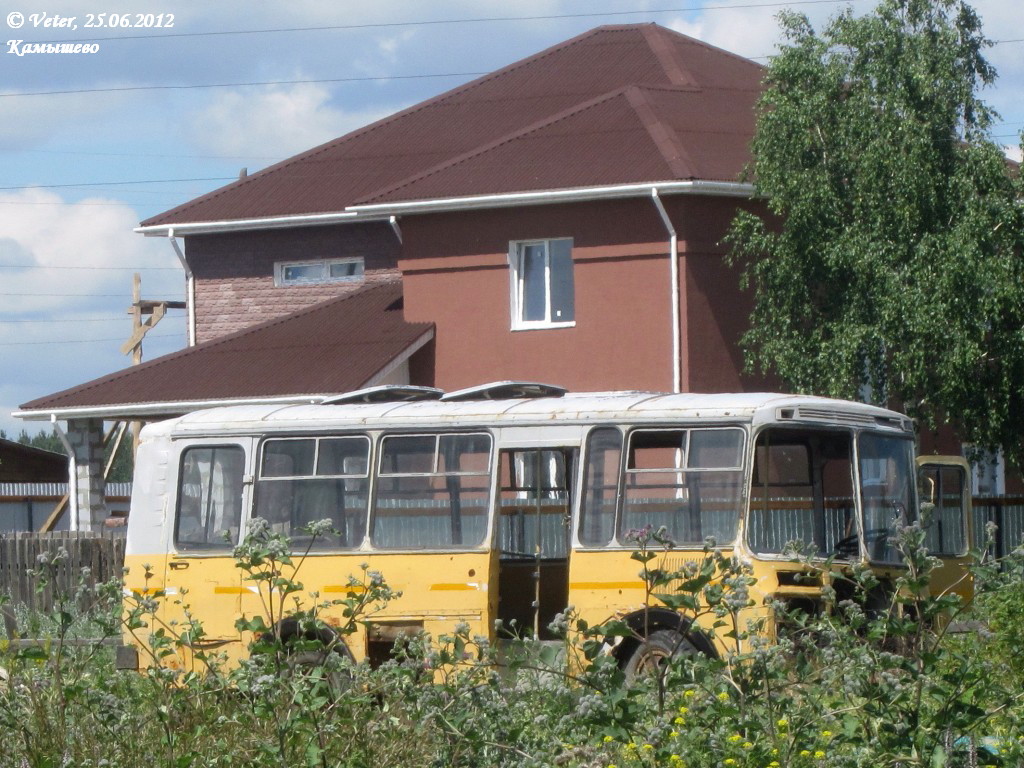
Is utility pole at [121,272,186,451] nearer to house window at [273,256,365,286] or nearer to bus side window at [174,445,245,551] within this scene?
house window at [273,256,365,286]

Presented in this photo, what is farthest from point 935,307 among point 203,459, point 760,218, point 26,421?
point 26,421

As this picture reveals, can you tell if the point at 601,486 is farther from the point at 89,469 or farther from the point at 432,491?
the point at 89,469

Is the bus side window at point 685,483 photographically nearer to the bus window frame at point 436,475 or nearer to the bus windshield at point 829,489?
the bus windshield at point 829,489

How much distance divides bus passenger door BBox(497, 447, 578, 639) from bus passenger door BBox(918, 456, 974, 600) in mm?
2901

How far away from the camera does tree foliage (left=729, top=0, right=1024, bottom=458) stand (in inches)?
810

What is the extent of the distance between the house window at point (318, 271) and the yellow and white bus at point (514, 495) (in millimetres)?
14382

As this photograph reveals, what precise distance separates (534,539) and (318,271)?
15763mm

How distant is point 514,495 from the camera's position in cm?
1381

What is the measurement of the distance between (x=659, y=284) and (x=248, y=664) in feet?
57.8

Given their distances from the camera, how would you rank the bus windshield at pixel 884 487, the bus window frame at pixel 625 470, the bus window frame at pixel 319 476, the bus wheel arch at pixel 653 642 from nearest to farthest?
the bus wheel arch at pixel 653 642 → the bus window frame at pixel 625 470 → the bus windshield at pixel 884 487 → the bus window frame at pixel 319 476

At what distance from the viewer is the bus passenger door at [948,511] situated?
1326 cm

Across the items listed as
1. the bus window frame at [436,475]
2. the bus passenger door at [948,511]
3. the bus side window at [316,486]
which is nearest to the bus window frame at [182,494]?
the bus side window at [316,486]

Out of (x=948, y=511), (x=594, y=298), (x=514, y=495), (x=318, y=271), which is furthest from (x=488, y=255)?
(x=948, y=511)

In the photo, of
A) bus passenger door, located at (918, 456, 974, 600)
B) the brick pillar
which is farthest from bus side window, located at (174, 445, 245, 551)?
the brick pillar
